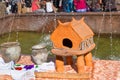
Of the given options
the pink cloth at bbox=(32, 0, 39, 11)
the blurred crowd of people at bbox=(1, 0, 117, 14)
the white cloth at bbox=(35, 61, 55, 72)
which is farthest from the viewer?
the pink cloth at bbox=(32, 0, 39, 11)

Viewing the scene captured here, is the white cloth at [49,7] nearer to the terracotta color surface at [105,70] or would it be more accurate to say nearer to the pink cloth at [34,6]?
the pink cloth at [34,6]

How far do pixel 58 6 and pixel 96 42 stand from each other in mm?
4369

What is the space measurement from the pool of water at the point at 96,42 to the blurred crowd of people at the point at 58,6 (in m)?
1.49

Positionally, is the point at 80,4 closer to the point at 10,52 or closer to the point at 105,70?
the point at 10,52

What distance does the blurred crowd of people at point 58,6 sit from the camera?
55.9 ft

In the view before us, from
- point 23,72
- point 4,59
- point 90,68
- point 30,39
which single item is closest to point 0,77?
point 23,72

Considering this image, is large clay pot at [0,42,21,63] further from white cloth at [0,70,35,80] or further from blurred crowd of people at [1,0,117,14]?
blurred crowd of people at [1,0,117,14]

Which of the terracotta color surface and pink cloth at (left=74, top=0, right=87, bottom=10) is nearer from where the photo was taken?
the terracotta color surface

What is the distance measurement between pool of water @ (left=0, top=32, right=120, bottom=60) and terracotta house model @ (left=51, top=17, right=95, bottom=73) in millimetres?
2971

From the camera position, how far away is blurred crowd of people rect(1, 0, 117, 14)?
17031 millimetres

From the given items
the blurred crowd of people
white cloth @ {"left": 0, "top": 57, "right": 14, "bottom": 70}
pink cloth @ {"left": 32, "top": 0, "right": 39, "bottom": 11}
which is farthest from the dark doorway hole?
pink cloth @ {"left": 32, "top": 0, "right": 39, "bottom": 11}

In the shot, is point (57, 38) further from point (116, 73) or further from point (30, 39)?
point (30, 39)

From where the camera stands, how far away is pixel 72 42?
943cm

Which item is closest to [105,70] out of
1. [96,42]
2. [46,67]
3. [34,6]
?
[46,67]
